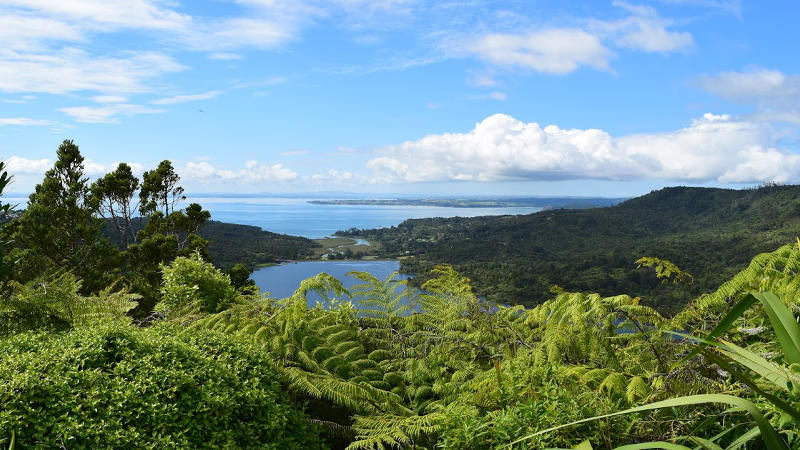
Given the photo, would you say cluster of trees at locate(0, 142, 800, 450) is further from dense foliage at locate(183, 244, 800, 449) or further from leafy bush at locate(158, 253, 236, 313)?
leafy bush at locate(158, 253, 236, 313)

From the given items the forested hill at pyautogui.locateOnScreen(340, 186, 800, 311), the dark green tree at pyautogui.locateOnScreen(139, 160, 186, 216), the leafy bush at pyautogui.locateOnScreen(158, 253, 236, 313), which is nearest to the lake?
the forested hill at pyautogui.locateOnScreen(340, 186, 800, 311)

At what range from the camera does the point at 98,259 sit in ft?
55.0

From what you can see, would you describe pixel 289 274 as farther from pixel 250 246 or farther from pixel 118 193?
pixel 118 193

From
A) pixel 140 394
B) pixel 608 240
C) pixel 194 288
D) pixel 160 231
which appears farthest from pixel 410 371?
pixel 608 240

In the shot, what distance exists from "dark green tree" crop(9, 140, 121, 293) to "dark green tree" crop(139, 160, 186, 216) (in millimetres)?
→ 2502

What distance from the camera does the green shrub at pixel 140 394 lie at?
7.95ft

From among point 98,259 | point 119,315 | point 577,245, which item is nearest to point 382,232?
point 577,245

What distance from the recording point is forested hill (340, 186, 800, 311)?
51.1 m

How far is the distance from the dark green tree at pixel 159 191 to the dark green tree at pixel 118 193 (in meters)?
0.33

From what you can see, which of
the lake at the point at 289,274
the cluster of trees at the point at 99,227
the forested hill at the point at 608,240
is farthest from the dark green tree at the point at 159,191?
the forested hill at the point at 608,240

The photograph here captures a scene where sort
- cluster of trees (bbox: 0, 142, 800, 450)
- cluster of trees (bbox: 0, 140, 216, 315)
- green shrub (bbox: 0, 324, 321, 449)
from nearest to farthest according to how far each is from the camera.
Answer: cluster of trees (bbox: 0, 142, 800, 450) < green shrub (bbox: 0, 324, 321, 449) < cluster of trees (bbox: 0, 140, 216, 315)

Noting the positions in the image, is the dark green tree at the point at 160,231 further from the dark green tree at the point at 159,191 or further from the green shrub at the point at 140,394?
the green shrub at the point at 140,394

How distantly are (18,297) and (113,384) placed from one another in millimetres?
1863

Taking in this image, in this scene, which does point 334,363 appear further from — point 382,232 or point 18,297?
point 382,232
